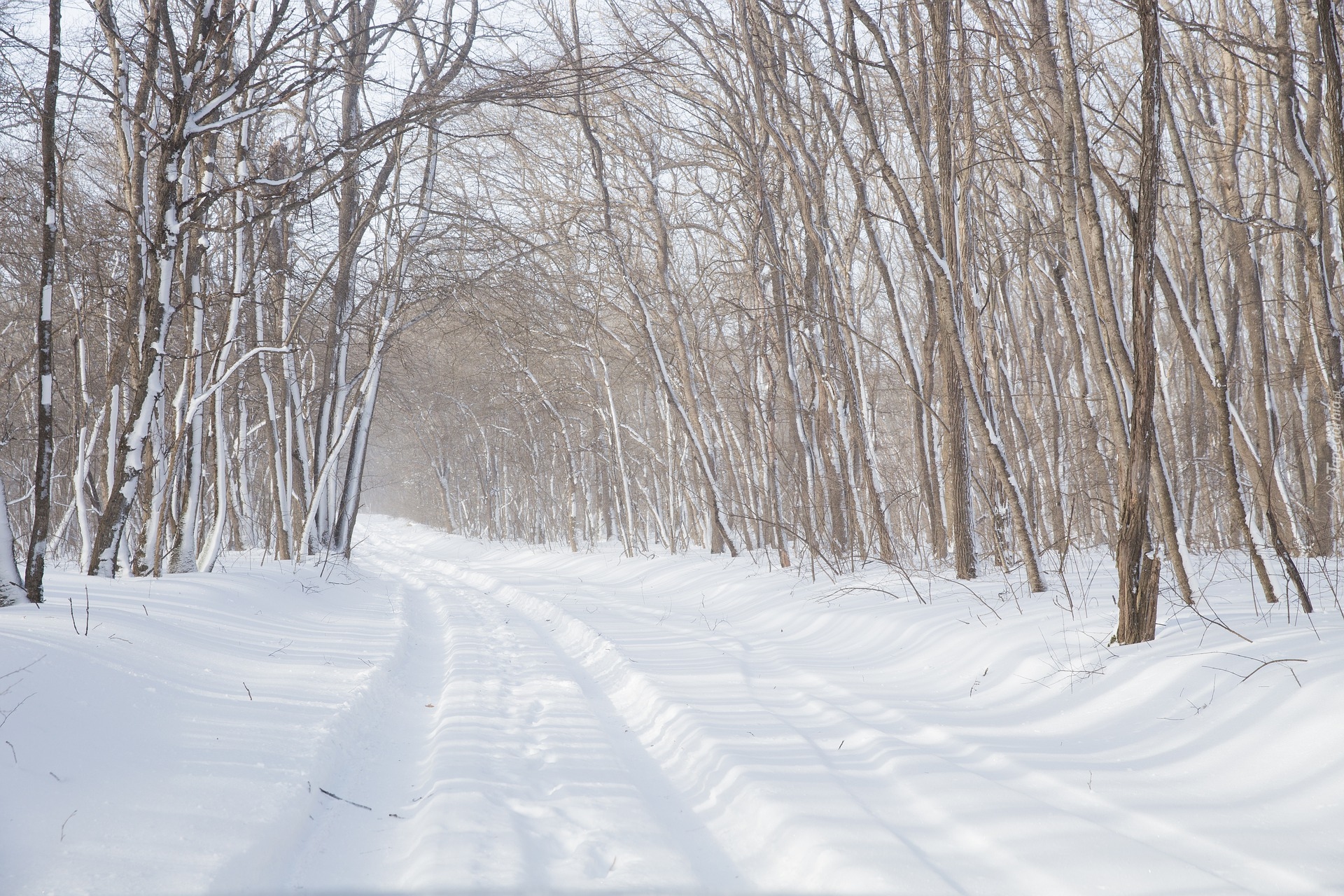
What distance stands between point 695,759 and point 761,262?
26.3ft

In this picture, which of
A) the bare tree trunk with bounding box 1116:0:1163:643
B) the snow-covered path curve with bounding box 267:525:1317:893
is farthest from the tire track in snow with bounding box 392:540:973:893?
the bare tree trunk with bounding box 1116:0:1163:643

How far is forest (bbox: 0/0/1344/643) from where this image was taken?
16.3 feet

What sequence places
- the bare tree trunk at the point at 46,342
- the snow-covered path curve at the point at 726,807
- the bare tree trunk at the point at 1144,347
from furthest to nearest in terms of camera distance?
the bare tree trunk at the point at 46,342 < the bare tree trunk at the point at 1144,347 < the snow-covered path curve at the point at 726,807

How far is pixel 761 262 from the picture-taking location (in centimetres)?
1022

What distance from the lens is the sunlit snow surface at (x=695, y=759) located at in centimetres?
237

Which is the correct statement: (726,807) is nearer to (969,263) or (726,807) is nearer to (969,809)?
(969,809)

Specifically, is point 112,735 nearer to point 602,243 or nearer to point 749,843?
point 749,843

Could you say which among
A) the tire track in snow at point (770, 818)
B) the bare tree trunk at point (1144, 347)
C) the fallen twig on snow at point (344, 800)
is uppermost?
the bare tree trunk at point (1144, 347)

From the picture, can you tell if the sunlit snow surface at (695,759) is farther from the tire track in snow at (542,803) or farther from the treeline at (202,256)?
the treeline at (202,256)

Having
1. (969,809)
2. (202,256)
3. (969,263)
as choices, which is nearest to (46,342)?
(202,256)

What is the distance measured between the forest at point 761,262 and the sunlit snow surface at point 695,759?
713 millimetres

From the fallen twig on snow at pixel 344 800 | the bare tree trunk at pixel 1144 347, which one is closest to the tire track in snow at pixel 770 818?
the fallen twig on snow at pixel 344 800

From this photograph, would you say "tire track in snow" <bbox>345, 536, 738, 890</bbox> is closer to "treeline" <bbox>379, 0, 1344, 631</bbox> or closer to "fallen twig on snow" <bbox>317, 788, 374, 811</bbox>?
"fallen twig on snow" <bbox>317, 788, 374, 811</bbox>

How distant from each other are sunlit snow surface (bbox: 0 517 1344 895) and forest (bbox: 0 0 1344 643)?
713mm
